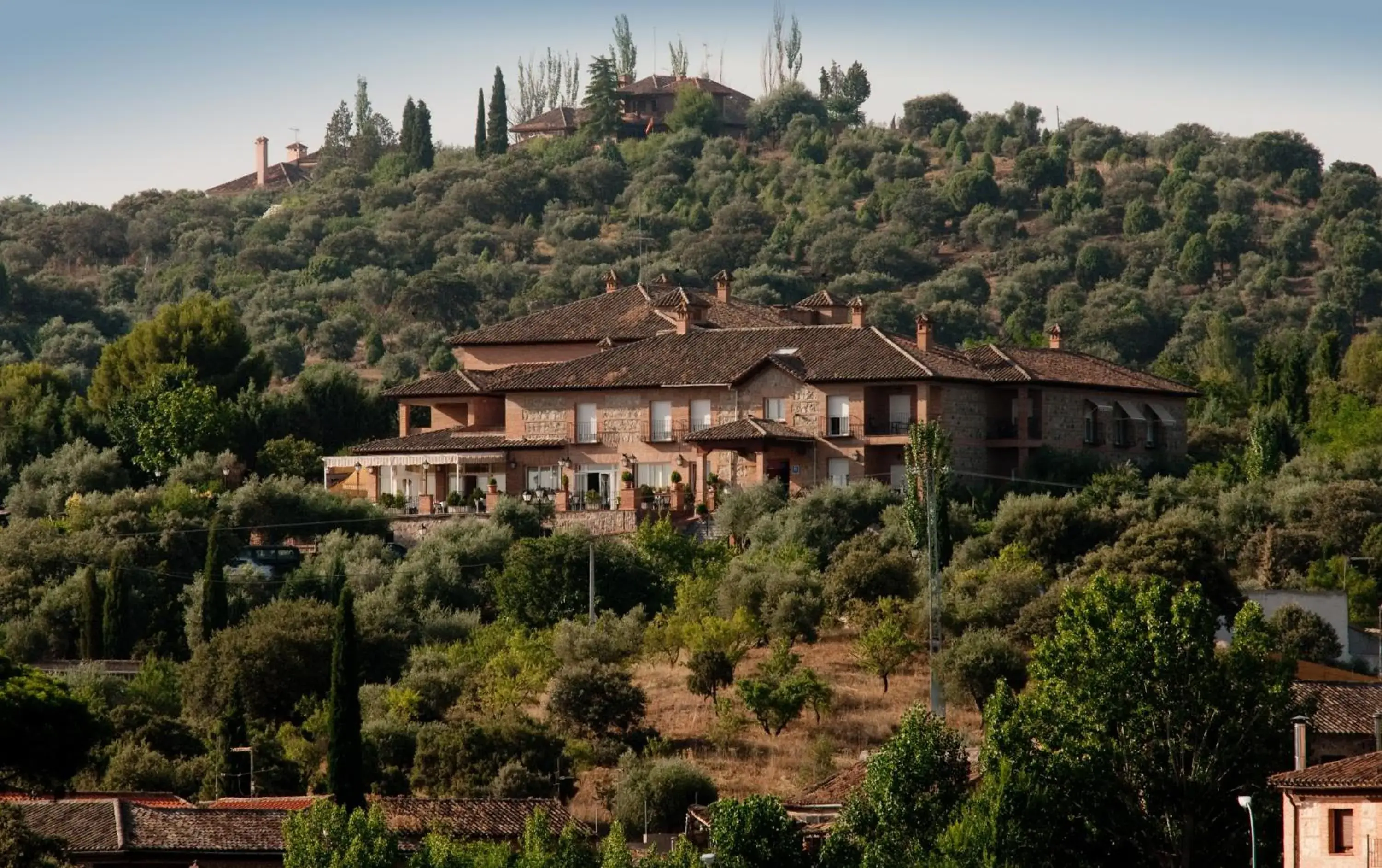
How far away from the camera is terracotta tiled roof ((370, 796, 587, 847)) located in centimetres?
5341

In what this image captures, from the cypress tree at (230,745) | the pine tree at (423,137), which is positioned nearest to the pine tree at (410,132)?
the pine tree at (423,137)

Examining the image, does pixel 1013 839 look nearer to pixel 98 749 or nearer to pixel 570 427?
pixel 98 749

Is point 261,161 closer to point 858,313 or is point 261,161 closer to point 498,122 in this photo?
point 498,122

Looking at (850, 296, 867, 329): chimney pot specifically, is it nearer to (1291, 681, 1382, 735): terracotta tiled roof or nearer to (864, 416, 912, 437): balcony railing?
(864, 416, 912, 437): balcony railing

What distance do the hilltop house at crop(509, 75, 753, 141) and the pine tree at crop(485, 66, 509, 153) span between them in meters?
2.64

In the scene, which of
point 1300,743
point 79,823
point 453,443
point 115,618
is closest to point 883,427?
point 453,443

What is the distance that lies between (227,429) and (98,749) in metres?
28.8

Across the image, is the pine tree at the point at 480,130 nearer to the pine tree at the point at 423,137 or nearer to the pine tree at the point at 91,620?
the pine tree at the point at 423,137

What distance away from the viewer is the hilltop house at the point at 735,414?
258 feet

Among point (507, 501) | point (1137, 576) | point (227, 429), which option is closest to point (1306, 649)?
point (1137, 576)

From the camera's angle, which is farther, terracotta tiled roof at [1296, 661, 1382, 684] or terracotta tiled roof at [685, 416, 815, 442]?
terracotta tiled roof at [685, 416, 815, 442]

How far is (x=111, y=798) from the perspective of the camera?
5347cm

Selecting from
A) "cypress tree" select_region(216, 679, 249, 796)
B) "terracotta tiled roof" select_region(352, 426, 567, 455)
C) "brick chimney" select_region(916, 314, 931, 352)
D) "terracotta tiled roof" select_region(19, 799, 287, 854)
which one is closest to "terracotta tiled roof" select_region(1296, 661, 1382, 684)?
"brick chimney" select_region(916, 314, 931, 352)

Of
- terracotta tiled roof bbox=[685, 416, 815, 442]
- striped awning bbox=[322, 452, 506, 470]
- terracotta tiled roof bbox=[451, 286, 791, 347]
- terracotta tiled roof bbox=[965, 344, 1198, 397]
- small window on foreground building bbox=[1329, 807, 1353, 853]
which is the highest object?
terracotta tiled roof bbox=[451, 286, 791, 347]
